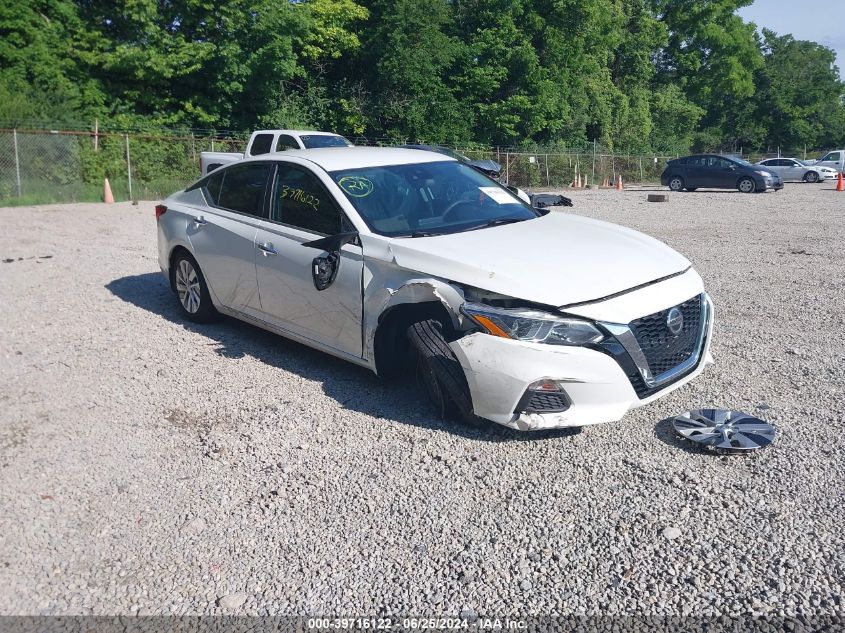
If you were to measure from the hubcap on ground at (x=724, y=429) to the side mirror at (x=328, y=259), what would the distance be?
2377mm

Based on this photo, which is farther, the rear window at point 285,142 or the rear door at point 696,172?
the rear door at point 696,172

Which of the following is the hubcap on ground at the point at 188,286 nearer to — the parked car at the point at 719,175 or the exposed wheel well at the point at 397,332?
the exposed wheel well at the point at 397,332

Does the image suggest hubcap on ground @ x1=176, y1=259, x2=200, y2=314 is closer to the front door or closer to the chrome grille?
the front door

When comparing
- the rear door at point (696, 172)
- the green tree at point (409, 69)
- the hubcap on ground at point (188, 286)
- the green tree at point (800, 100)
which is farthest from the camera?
the green tree at point (800, 100)

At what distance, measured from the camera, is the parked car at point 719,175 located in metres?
29.7

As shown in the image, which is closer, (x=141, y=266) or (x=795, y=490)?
(x=795, y=490)

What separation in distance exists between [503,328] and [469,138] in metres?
39.3

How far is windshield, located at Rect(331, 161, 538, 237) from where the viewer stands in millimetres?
5324

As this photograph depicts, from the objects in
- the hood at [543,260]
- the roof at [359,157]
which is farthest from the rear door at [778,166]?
the hood at [543,260]

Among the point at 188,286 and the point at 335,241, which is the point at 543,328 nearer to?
the point at 335,241

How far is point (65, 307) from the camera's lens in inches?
322

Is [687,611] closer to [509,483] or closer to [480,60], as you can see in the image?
[509,483]

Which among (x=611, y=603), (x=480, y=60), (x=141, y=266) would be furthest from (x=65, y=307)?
(x=480, y=60)

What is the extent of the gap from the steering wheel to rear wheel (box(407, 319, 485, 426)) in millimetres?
1090
